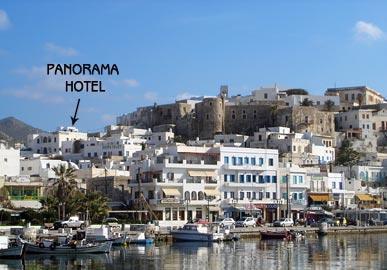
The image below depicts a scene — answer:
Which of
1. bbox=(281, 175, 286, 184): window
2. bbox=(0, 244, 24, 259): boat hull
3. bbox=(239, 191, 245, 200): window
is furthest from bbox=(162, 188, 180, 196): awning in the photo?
bbox=(0, 244, 24, 259): boat hull

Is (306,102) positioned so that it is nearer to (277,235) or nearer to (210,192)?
(210,192)

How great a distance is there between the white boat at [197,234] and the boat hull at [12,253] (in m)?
17.9

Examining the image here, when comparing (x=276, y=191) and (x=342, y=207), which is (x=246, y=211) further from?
(x=342, y=207)

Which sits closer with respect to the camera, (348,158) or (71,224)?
(71,224)

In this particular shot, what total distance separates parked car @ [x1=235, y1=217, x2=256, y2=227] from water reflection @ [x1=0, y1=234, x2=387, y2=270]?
9.82 m

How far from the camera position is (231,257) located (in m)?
53.9

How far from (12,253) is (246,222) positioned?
30821 mm

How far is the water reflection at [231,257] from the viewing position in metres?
48.7

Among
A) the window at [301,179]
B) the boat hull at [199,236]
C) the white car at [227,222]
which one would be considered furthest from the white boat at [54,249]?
the window at [301,179]

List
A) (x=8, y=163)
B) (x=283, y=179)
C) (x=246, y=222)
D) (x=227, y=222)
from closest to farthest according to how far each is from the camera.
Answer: (x=227, y=222) → (x=246, y=222) → (x=8, y=163) → (x=283, y=179)

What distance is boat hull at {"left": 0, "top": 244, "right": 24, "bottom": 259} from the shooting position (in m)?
52.3

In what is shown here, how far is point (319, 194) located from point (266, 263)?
4170 centimetres

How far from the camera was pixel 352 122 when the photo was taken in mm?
130125

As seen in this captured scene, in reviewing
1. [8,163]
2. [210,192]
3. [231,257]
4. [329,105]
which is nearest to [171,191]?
[210,192]
